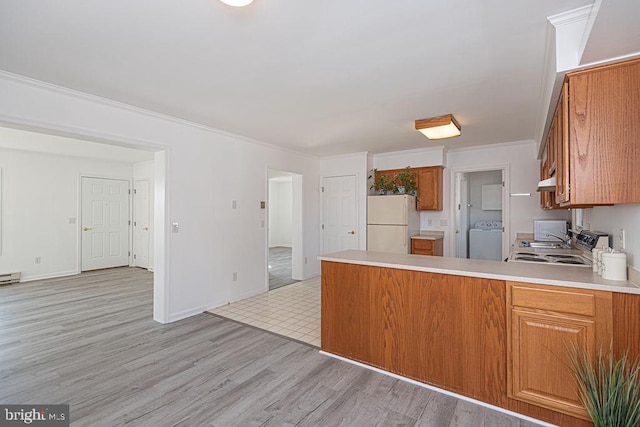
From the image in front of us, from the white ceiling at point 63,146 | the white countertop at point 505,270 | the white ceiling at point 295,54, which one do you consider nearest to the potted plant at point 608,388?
the white countertop at point 505,270

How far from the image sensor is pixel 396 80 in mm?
2535

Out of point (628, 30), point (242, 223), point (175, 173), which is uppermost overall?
point (628, 30)

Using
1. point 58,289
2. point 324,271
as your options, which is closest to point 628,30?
point 324,271

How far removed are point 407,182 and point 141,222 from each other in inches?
227

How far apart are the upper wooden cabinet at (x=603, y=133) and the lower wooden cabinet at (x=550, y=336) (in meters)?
0.56

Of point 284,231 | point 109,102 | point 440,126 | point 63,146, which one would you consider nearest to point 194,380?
point 109,102

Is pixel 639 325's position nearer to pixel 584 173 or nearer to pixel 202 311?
pixel 584 173

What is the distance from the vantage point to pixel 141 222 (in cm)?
679

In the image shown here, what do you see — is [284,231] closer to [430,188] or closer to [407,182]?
[407,182]

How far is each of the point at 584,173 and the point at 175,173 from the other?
3.68m

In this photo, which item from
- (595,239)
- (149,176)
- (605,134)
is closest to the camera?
(605,134)

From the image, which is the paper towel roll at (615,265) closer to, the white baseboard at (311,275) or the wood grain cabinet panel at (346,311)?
the wood grain cabinet panel at (346,311)

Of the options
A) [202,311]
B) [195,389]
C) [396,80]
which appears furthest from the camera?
[202,311]

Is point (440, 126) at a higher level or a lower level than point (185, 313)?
higher
